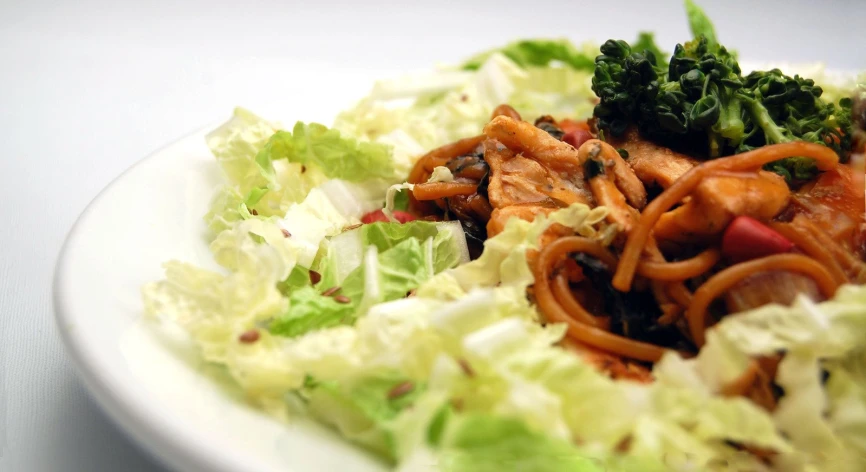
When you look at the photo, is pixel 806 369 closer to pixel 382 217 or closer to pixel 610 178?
pixel 610 178

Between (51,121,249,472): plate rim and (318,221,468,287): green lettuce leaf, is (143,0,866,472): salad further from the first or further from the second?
(51,121,249,472): plate rim

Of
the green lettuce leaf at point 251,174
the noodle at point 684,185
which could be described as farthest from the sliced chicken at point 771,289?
the green lettuce leaf at point 251,174

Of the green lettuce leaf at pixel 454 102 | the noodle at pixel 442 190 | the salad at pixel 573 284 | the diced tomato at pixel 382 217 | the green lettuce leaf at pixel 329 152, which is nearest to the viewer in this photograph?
the salad at pixel 573 284

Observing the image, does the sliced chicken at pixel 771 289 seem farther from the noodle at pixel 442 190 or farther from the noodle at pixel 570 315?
the noodle at pixel 442 190

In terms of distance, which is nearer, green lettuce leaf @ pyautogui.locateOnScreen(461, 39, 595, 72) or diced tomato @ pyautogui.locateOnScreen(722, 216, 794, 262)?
diced tomato @ pyautogui.locateOnScreen(722, 216, 794, 262)

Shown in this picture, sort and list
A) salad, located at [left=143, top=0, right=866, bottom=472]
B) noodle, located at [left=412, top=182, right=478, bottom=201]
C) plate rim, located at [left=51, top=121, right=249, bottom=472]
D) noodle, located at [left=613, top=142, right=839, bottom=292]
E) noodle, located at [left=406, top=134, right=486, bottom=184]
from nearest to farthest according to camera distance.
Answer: plate rim, located at [left=51, top=121, right=249, bottom=472], salad, located at [left=143, top=0, right=866, bottom=472], noodle, located at [left=613, top=142, right=839, bottom=292], noodle, located at [left=412, top=182, right=478, bottom=201], noodle, located at [left=406, top=134, right=486, bottom=184]

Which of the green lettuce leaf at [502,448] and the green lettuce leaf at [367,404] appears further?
the green lettuce leaf at [367,404]

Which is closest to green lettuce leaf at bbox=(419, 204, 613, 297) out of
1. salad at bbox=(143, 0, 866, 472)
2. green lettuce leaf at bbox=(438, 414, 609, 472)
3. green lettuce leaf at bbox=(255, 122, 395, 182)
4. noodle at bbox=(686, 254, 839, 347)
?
salad at bbox=(143, 0, 866, 472)

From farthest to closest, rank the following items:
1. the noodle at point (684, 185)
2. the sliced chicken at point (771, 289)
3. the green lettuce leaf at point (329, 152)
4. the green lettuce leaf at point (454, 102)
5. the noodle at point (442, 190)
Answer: the green lettuce leaf at point (454, 102), the green lettuce leaf at point (329, 152), the noodle at point (442, 190), the noodle at point (684, 185), the sliced chicken at point (771, 289)
